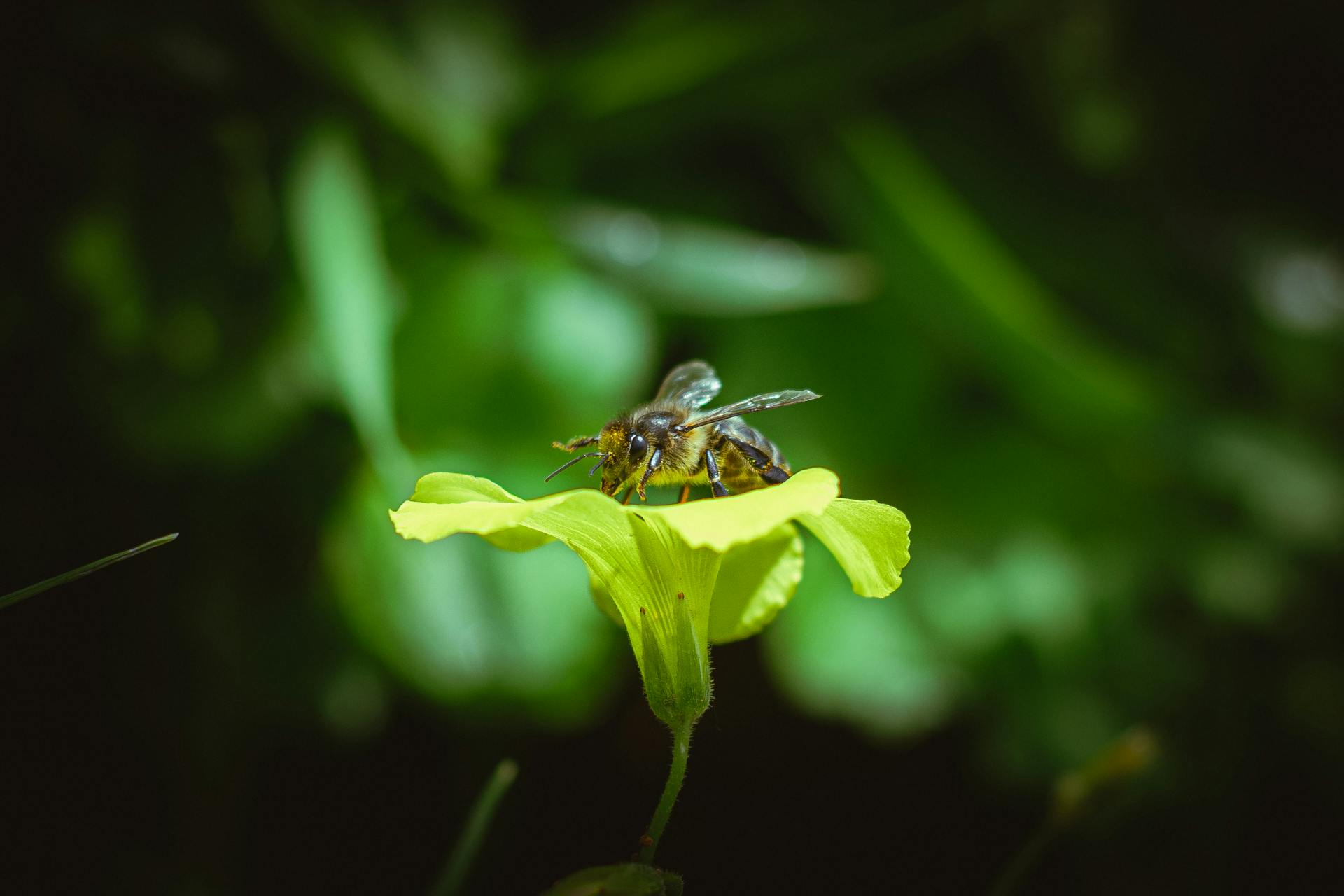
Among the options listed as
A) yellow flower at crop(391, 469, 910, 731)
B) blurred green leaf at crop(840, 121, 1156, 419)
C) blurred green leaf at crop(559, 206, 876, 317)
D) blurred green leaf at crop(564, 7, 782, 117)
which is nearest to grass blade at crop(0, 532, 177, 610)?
yellow flower at crop(391, 469, 910, 731)

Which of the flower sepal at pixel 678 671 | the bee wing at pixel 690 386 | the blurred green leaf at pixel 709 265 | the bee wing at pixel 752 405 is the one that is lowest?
the flower sepal at pixel 678 671

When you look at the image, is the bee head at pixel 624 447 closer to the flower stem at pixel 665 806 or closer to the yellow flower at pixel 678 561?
the yellow flower at pixel 678 561

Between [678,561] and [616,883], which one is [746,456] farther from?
[616,883]

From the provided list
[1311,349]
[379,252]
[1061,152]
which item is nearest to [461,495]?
[379,252]

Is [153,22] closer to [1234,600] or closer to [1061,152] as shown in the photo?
[1061,152]

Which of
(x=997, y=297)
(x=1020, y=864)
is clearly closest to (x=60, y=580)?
(x=1020, y=864)

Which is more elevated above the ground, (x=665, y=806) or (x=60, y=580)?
(x=60, y=580)

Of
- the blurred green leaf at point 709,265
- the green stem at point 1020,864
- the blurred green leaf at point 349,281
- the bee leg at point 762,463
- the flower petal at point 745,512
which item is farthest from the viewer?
the blurred green leaf at point 709,265

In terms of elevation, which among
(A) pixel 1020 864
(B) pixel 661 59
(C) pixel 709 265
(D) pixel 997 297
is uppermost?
(B) pixel 661 59

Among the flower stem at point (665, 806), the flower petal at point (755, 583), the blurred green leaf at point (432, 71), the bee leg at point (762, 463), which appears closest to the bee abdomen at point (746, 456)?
the bee leg at point (762, 463)
